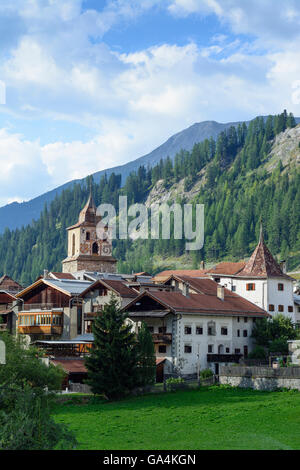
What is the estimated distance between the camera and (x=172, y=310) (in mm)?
68625

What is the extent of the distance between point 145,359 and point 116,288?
22.6m

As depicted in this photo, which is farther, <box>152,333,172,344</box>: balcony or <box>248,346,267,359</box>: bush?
<box>248,346,267,359</box>: bush

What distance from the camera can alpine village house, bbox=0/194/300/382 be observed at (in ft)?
228

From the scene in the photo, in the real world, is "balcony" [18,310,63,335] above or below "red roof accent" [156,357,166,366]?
above

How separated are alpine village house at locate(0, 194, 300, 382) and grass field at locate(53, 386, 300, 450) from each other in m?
10.6

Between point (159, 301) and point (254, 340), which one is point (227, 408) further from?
point (254, 340)

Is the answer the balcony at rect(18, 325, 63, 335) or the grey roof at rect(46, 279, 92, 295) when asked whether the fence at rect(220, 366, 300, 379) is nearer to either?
the balcony at rect(18, 325, 63, 335)

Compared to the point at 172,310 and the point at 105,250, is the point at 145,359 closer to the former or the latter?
the point at 172,310

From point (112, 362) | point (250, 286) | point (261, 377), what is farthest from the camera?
point (250, 286)

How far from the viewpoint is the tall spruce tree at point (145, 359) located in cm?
6012

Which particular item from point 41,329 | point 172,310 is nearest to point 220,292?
point 172,310

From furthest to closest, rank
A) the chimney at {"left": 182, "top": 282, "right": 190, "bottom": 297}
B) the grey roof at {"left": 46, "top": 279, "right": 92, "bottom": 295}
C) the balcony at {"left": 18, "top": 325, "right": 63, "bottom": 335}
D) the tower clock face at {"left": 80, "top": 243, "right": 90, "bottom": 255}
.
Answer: the tower clock face at {"left": 80, "top": 243, "right": 90, "bottom": 255} → the grey roof at {"left": 46, "top": 279, "right": 92, "bottom": 295} → the balcony at {"left": 18, "top": 325, "right": 63, "bottom": 335} → the chimney at {"left": 182, "top": 282, "right": 190, "bottom": 297}

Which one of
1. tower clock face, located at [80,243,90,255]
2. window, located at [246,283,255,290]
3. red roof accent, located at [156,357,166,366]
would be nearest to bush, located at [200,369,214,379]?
red roof accent, located at [156,357,166,366]
